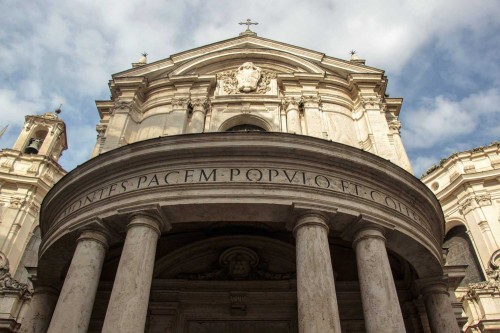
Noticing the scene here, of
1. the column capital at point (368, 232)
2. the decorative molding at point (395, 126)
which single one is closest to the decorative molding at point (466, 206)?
the decorative molding at point (395, 126)

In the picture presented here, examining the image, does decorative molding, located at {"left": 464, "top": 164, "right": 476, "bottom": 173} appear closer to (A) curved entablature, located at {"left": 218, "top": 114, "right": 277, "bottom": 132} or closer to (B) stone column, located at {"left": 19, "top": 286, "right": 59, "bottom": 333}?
(A) curved entablature, located at {"left": 218, "top": 114, "right": 277, "bottom": 132}

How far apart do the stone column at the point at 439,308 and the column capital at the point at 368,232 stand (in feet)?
8.95

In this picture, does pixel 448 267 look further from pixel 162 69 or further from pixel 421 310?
pixel 162 69

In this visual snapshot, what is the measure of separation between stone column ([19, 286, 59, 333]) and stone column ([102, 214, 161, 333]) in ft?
13.5

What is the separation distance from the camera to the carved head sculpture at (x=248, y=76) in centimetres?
1638

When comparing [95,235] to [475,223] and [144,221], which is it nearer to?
[144,221]

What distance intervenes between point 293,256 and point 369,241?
3388 mm

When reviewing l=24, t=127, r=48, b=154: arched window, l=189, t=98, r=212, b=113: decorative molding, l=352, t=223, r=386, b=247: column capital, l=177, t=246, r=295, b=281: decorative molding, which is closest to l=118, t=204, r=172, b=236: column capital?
l=177, t=246, r=295, b=281: decorative molding

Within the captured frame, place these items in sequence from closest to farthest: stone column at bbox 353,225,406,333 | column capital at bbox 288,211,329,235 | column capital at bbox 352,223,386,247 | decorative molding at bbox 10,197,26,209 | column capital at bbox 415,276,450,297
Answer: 1. stone column at bbox 353,225,406,333
2. column capital at bbox 288,211,329,235
3. column capital at bbox 352,223,386,247
4. column capital at bbox 415,276,450,297
5. decorative molding at bbox 10,197,26,209

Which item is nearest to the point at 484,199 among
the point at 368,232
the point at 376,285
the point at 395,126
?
the point at 395,126

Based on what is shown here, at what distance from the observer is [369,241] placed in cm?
1038

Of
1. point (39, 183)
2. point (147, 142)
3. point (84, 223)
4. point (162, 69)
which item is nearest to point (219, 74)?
point (162, 69)

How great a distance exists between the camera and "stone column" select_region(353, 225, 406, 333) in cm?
917

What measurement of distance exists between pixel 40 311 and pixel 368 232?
8434mm
